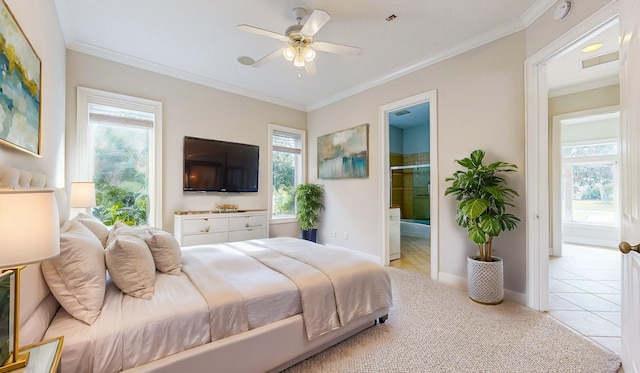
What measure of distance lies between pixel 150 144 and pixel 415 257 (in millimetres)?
4494

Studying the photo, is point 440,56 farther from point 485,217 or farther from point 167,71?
point 167,71

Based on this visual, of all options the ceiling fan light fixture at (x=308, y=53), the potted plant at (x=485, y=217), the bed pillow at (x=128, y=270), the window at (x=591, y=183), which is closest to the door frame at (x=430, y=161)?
the potted plant at (x=485, y=217)

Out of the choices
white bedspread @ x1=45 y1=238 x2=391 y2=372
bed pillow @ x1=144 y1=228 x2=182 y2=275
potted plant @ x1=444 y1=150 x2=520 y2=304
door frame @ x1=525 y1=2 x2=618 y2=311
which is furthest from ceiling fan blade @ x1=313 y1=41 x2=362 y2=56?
bed pillow @ x1=144 y1=228 x2=182 y2=275

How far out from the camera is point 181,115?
387 cm

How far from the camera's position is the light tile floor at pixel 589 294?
2.15 m

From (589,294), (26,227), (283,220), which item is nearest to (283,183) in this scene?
(283,220)

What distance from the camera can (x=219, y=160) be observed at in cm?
418

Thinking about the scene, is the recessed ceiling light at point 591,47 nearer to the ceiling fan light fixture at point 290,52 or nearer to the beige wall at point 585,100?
the beige wall at point 585,100

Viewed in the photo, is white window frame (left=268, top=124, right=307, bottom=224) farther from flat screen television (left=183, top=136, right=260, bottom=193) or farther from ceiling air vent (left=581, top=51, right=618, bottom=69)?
ceiling air vent (left=581, top=51, right=618, bottom=69)

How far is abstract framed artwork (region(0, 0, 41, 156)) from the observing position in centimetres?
120

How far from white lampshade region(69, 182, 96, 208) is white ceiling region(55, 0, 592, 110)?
1.65 meters

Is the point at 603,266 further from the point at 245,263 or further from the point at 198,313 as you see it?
the point at 198,313

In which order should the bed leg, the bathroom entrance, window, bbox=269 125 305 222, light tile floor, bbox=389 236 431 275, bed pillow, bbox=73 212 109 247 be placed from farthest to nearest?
the bathroom entrance
window, bbox=269 125 305 222
light tile floor, bbox=389 236 431 275
the bed leg
bed pillow, bbox=73 212 109 247

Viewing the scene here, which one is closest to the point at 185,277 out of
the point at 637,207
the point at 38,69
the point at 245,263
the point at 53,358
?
the point at 245,263
